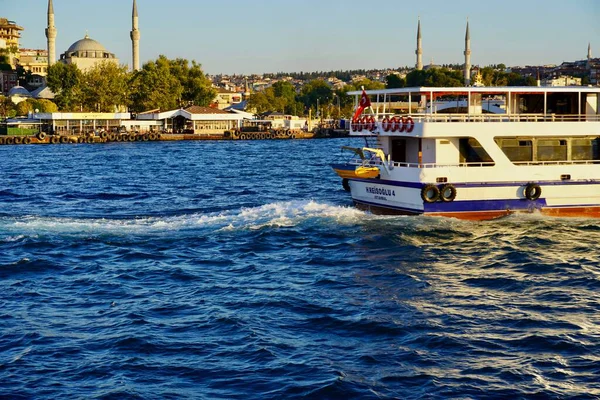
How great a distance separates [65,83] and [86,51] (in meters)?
31.9

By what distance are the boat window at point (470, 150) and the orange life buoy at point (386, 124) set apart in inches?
88.8

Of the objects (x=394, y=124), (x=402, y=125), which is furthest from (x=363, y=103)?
(x=402, y=125)

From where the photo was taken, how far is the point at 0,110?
5049 inches

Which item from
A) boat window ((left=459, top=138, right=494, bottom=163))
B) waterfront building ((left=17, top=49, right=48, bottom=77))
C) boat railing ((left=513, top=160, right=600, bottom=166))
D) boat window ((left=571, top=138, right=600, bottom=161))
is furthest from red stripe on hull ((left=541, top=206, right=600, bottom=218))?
waterfront building ((left=17, top=49, right=48, bottom=77))

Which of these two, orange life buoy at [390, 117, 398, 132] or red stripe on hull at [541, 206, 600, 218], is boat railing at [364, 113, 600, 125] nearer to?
orange life buoy at [390, 117, 398, 132]

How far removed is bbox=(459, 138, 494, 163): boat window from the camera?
2638 centimetres

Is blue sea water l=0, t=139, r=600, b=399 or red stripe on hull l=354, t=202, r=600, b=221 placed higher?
red stripe on hull l=354, t=202, r=600, b=221

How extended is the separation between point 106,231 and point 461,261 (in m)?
10.2

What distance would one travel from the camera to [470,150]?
26516mm

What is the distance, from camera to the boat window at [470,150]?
26.4 m

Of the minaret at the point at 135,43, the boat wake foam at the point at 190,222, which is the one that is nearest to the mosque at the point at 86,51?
the minaret at the point at 135,43

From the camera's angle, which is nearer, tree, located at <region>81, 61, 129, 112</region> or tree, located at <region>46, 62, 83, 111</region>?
tree, located at <region>81, 61, 129, 112</region>

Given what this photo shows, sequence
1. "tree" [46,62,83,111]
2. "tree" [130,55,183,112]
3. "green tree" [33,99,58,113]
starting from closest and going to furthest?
"tree" [46,62,83,111] → "tree" [130,55,183,112] → "green tree" [33,99,58,113]

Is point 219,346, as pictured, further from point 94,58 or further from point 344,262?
point 94,58
